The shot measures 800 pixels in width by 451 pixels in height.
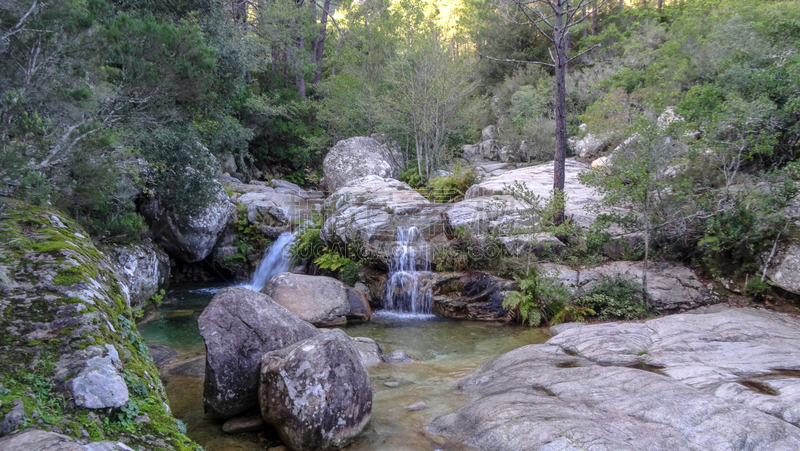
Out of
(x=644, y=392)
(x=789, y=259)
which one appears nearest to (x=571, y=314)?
(x=789, y=259)

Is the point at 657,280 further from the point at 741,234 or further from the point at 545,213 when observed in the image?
the point at 545,213

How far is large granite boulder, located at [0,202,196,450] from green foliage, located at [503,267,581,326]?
7.93m

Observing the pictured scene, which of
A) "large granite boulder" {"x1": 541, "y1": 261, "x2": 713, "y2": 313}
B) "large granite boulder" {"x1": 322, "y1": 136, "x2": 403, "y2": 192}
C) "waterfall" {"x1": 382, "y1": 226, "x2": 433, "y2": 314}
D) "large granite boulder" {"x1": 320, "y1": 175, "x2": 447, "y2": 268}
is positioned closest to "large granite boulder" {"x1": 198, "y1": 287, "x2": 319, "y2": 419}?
"waterfall" {"x1": 382, "y1": 226, "x2": 433, "y2": 314}

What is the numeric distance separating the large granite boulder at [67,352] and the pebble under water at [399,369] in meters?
2.10

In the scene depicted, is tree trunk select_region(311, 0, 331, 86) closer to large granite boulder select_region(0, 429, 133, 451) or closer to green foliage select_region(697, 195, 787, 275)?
green foliage select_region(697, 195, 787, 275)

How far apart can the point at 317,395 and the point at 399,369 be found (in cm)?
Result: 283

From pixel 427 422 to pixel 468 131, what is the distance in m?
16.9

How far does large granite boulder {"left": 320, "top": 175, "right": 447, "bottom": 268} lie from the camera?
41.6ft

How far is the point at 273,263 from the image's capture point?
575 inches

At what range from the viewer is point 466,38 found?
33.4 m

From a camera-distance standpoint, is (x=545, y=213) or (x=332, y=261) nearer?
(x=545, y=213)

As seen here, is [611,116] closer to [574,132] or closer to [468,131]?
[574,132]

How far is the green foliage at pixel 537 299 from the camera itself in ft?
32.7

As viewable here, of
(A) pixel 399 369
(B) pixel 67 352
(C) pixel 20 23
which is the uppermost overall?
(C) pixel 20 23
